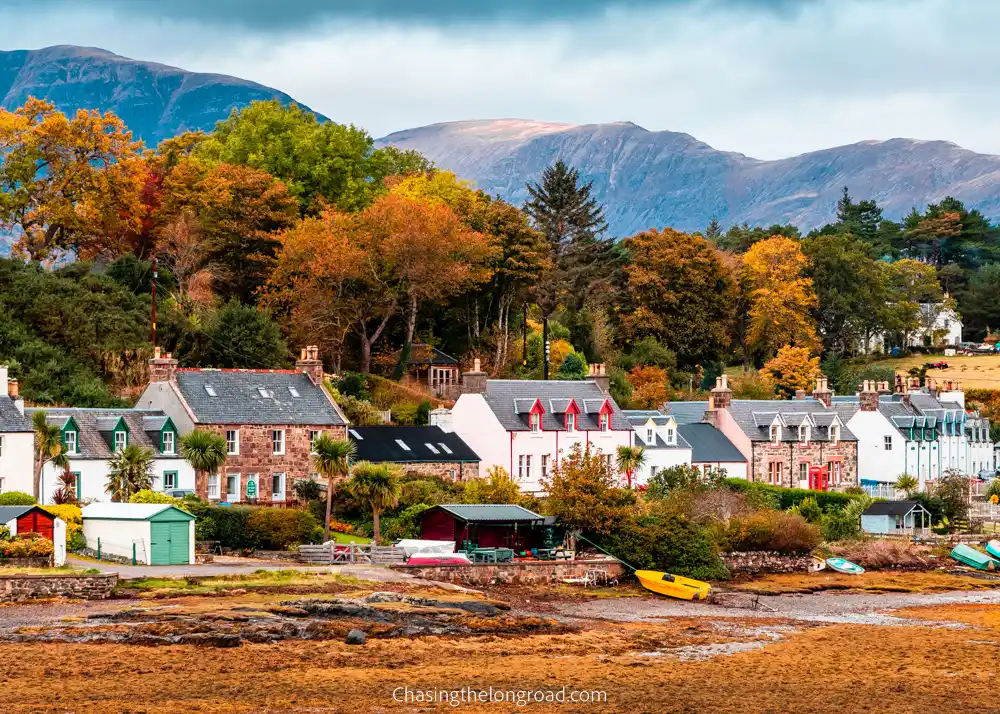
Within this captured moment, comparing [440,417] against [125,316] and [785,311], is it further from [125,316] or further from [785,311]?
[785,311]

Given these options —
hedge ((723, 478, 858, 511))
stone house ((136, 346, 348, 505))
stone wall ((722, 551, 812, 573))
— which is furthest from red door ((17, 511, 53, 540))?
hedge ((723, 478, 858, 511))

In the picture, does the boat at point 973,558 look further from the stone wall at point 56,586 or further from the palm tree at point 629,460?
the stone wall at point 56,586

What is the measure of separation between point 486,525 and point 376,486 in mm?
5109

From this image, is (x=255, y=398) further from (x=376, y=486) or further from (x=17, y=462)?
(x=17, y=462)

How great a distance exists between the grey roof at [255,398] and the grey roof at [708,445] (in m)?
23.3

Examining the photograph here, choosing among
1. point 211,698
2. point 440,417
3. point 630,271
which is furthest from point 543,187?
point 211,698

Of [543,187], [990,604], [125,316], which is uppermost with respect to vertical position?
[543,187]

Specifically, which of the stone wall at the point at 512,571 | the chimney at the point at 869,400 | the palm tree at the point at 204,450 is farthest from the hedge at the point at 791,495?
the palm tree at the point at 204,450

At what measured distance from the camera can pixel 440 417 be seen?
79312 mm

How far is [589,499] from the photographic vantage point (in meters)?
65.4

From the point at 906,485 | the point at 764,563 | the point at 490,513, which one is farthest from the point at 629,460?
the point at 906,485

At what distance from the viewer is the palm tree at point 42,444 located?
6150 centimetres

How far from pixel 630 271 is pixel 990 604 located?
53191 mm

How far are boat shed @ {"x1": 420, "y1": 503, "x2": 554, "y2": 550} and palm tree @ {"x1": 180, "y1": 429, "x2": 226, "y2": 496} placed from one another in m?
9.11
